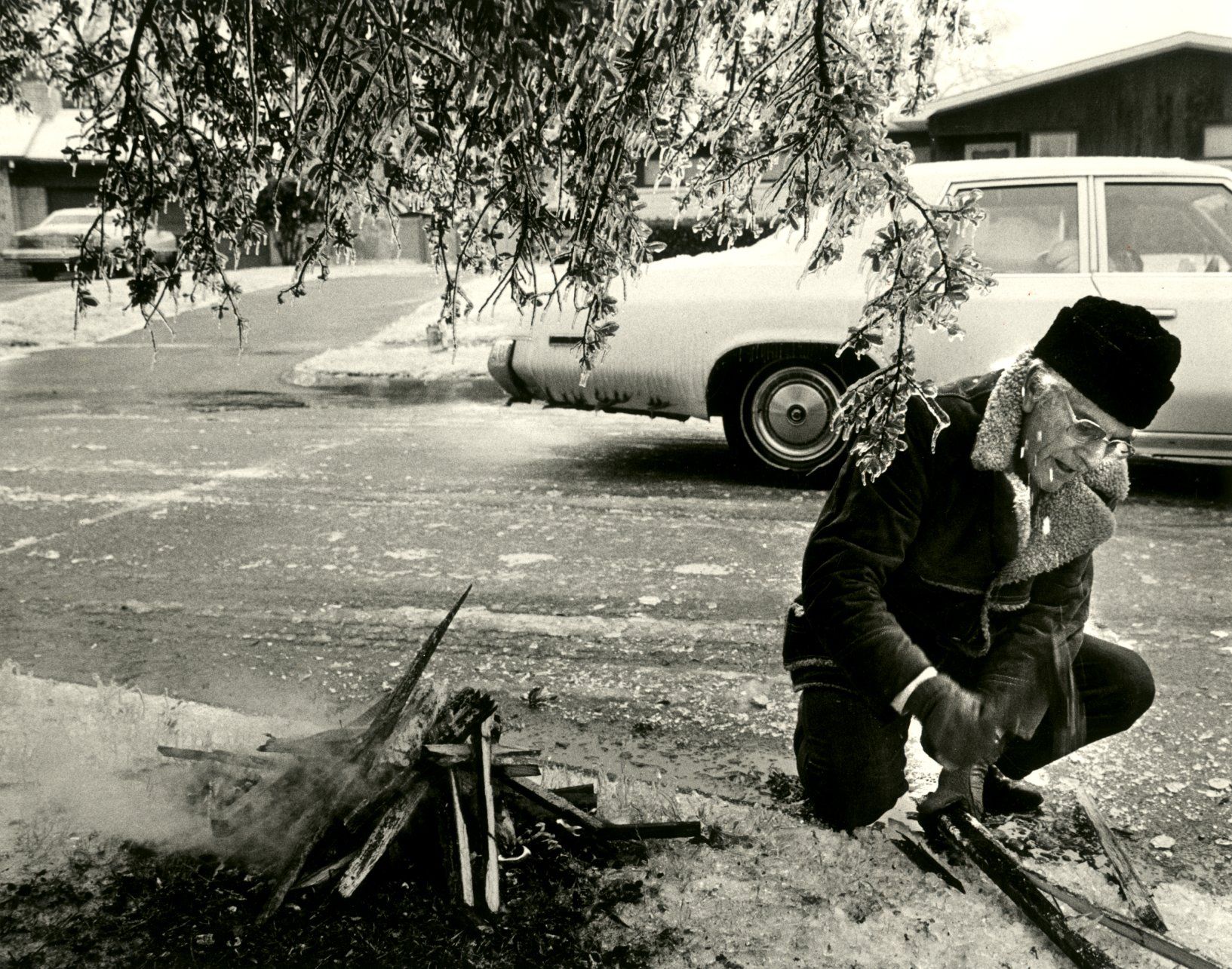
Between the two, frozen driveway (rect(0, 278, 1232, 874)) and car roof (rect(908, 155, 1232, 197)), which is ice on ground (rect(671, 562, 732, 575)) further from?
car roof (rect(908, 155, 1232, 197))

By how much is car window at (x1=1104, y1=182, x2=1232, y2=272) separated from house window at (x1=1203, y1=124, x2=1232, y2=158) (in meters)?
16.5

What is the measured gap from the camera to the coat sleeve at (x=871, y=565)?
2.46 metres

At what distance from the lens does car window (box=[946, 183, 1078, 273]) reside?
627 centimetres

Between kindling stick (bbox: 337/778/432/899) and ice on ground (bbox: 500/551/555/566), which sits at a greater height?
kindling stick (bbox: 337/778/432/899)

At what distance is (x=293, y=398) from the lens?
10633mm

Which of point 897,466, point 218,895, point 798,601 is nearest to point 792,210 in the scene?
point 897,466

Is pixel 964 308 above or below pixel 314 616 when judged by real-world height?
above

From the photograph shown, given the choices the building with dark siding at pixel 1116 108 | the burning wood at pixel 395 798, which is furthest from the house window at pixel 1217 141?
the burning wood at pixel 395 798

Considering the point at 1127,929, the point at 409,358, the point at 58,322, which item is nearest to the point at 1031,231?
the point at 1127,929

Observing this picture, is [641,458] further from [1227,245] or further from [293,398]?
[293,398]

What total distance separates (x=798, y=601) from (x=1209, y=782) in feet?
4.27

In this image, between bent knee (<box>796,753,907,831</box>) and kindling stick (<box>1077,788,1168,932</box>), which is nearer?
kindling stick (<box>1077,788,1168,932</box>)

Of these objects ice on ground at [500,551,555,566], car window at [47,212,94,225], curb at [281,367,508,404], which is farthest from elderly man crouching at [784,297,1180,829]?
car window at [47,212,94,225]

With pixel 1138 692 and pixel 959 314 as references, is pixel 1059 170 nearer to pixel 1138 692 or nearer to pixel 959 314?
pixel 959 314
